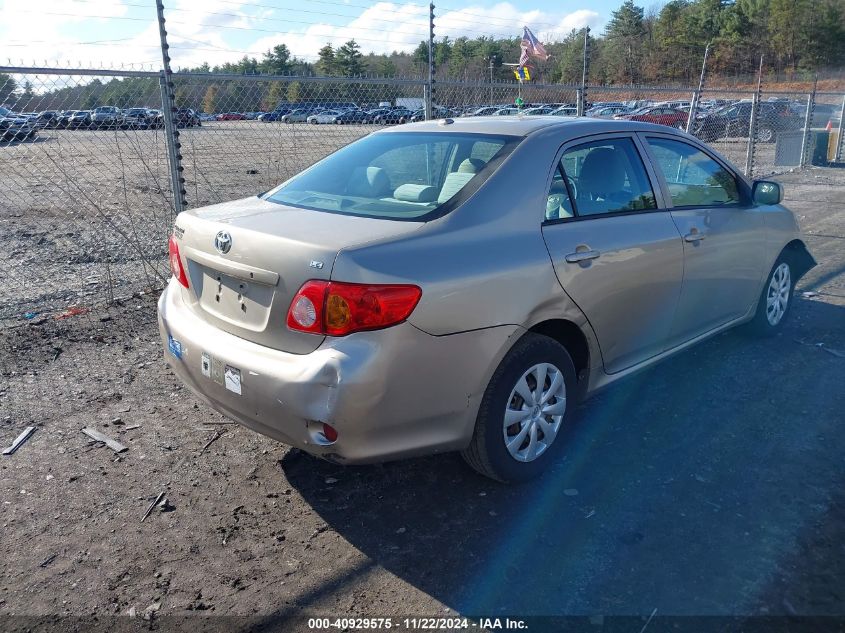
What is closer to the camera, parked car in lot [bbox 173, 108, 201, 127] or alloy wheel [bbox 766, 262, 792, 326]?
alloy wheel [bbox 766, 262, 792, 326]

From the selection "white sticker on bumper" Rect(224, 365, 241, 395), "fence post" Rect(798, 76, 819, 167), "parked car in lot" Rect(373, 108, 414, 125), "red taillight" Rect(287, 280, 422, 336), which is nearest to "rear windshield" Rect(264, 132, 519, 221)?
"red taillight" Rect(287, 280, 422, 336)

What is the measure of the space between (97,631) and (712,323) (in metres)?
3.96

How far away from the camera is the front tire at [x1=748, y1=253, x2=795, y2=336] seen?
5.36 metres

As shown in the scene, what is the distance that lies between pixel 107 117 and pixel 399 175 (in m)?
4.07

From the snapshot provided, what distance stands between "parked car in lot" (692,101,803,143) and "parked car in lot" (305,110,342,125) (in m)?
15.7

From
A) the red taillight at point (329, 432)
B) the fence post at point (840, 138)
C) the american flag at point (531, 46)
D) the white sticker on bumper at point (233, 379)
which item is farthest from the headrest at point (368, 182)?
the american flag at point (531, 46)

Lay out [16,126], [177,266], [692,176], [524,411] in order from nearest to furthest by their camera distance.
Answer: [524,411] → [177,266] → [692,176] → [16,126]

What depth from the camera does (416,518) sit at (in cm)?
326

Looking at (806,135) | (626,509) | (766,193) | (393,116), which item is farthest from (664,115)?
(626,509)

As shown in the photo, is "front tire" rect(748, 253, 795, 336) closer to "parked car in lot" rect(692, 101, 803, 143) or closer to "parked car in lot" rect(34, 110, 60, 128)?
"parked car in lot" rect(34, 110, 60, 128)

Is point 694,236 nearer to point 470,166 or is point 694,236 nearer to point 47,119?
point 470,166

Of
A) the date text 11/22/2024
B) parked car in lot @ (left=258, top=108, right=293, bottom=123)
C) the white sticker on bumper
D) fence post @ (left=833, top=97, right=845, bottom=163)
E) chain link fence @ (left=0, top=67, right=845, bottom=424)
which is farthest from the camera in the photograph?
fence post @ (left=833, top=97, right=845, bottom=163)

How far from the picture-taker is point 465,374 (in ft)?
9.97

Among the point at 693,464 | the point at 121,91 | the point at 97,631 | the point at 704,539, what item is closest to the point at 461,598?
the point at 704,539
